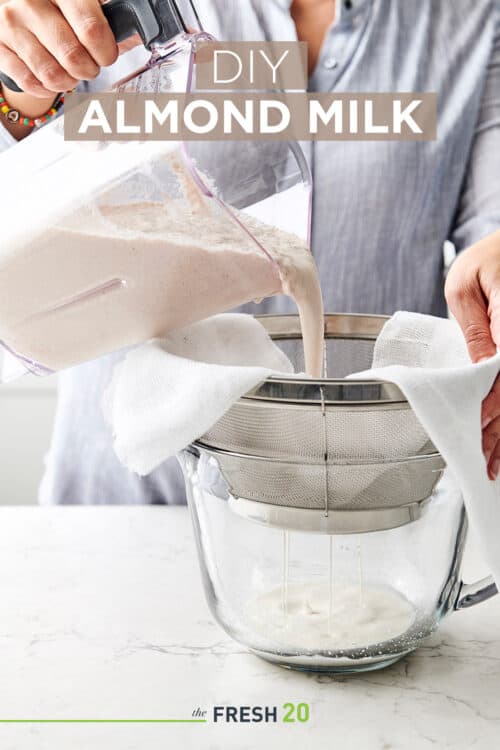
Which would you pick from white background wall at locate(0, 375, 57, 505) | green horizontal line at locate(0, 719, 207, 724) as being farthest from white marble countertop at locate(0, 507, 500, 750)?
white background wall at locate(0, 375, 57, 505)

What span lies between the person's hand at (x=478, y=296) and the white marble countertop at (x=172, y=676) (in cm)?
27

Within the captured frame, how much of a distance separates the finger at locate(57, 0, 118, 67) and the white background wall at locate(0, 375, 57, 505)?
1.83 m

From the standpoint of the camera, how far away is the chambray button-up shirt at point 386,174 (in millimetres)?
1225

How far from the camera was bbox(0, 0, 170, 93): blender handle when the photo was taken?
2.24ft

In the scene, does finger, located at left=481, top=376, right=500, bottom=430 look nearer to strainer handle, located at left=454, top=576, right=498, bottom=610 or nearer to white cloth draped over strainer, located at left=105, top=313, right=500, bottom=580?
white cloth draped over strainer, located at left=105, top=313, right=500, bottom=580

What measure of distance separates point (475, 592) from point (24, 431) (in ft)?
6.51

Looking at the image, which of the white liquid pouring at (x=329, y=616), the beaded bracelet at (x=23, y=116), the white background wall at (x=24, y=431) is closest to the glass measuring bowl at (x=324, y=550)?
the white liquid pouring at (x=329, y=616)

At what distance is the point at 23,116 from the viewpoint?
3.06ft

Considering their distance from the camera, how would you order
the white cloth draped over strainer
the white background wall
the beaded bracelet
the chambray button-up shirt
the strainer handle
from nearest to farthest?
1. the white cloth draped over strainer
2. the strainer handle
3. the beaded bracelet
4. the chambray button-up shirt
5. the white background wall

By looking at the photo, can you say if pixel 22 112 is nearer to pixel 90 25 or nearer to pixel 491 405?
pixel 90 25

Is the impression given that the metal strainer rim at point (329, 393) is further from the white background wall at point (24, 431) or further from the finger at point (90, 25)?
the white background wall at point (24, 431)

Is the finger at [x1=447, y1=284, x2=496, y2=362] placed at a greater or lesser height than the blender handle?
lesser

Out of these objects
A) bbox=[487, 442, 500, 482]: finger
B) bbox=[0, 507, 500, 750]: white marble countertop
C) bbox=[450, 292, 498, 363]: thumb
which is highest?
bbox=[450, 292, 498, 363]: thumb

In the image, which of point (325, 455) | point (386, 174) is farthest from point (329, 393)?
point (386, 174)
